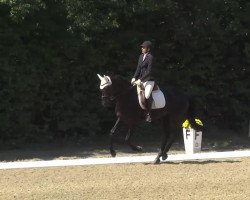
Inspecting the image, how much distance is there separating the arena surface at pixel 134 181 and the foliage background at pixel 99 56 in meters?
5.12

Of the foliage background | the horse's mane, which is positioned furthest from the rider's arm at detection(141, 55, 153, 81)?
the foliage background

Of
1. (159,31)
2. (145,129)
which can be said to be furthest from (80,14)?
(145,129)

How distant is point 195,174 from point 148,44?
3.51 metres

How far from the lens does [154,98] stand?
1355 centimetres

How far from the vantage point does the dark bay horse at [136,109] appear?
13.2m

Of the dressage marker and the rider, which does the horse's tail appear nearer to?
the dressage marker

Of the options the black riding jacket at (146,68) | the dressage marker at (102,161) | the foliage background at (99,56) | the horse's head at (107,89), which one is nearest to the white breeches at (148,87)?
the black riding jacket at (146,68)

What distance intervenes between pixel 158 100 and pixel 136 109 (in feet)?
1.87

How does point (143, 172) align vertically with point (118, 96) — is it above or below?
below

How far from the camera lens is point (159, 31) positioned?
1880cm

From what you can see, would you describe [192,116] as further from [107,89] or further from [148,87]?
[107,89]

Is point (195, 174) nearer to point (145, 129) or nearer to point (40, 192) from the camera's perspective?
point (40, 192)

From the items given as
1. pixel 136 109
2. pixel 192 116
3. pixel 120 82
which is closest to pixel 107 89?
pixel 120 82

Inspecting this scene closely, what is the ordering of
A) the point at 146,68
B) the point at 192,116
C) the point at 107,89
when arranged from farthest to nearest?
the point at 192,116 → the point at 146,68 → the point at 107,89
